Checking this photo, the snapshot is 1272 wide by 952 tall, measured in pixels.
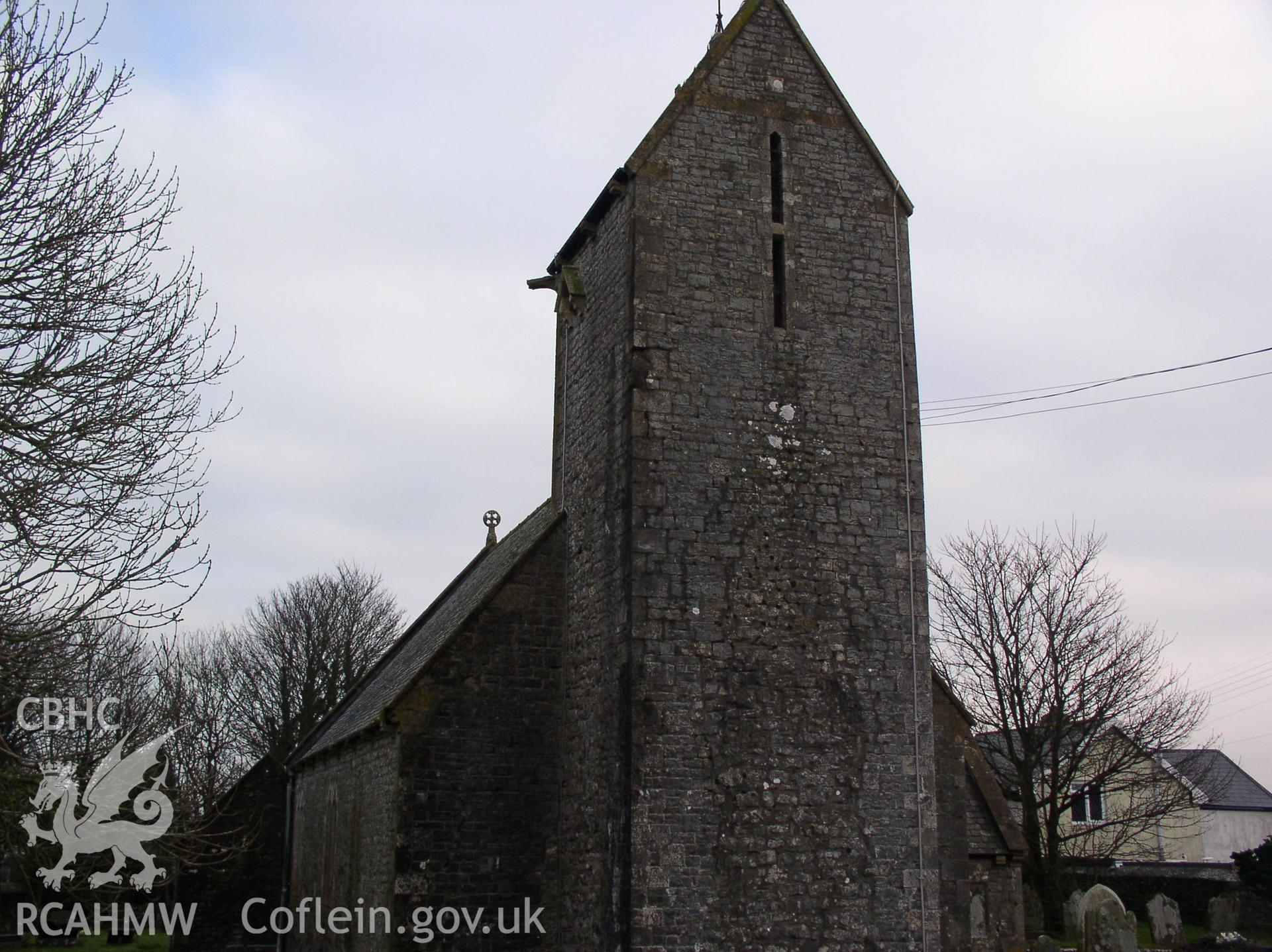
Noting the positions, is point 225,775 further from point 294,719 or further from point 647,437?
point 647,437

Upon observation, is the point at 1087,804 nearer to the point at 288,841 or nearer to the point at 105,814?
the point at 288,841

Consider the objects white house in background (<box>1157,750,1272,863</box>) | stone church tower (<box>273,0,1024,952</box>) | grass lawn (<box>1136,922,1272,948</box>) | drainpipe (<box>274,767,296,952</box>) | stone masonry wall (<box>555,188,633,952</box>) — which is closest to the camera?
stone church tower (<box>273,0,1024,952</box>)

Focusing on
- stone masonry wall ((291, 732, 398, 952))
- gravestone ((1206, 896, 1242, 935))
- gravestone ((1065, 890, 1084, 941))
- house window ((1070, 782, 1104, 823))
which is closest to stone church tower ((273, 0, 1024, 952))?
stone masonry wall ((291, 732, 398, 952))

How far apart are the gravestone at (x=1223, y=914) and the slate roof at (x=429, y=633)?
767 inches

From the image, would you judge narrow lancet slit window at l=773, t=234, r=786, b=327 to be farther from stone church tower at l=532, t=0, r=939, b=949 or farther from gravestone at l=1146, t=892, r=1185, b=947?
A: gravestone at l=1146, t=892, r=1185, b=947

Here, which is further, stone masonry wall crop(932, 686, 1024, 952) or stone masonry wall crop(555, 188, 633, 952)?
stone masonry wall crop(932, 686, 1024, 952)

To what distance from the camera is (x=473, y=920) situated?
13.6m

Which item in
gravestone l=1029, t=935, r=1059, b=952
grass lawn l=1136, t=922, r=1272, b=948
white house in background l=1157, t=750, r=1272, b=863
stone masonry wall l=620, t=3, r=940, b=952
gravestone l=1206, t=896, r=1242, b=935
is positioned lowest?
grass lawn l=1136, t=922, r=1272, b=948

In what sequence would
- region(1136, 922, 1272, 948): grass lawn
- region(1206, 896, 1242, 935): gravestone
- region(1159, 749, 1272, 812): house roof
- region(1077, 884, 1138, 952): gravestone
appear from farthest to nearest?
region(1159, 749, 1272, 812): house roof
region(1206, 896, 1242, 935): gravestone
region(1136, 922, 1272, 948): grass lawn
region(1077, 884, 1138, 952): gravestone

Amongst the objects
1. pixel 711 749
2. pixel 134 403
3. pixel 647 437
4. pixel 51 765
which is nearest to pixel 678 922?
pixel 711 749

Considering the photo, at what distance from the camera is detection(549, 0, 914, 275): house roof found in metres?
14.0

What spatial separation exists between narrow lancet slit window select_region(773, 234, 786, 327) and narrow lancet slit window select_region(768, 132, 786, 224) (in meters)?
0.28

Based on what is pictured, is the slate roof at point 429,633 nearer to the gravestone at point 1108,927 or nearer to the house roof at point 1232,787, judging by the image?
the gravestone at point 1108,927

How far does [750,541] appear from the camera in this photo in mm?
12922
